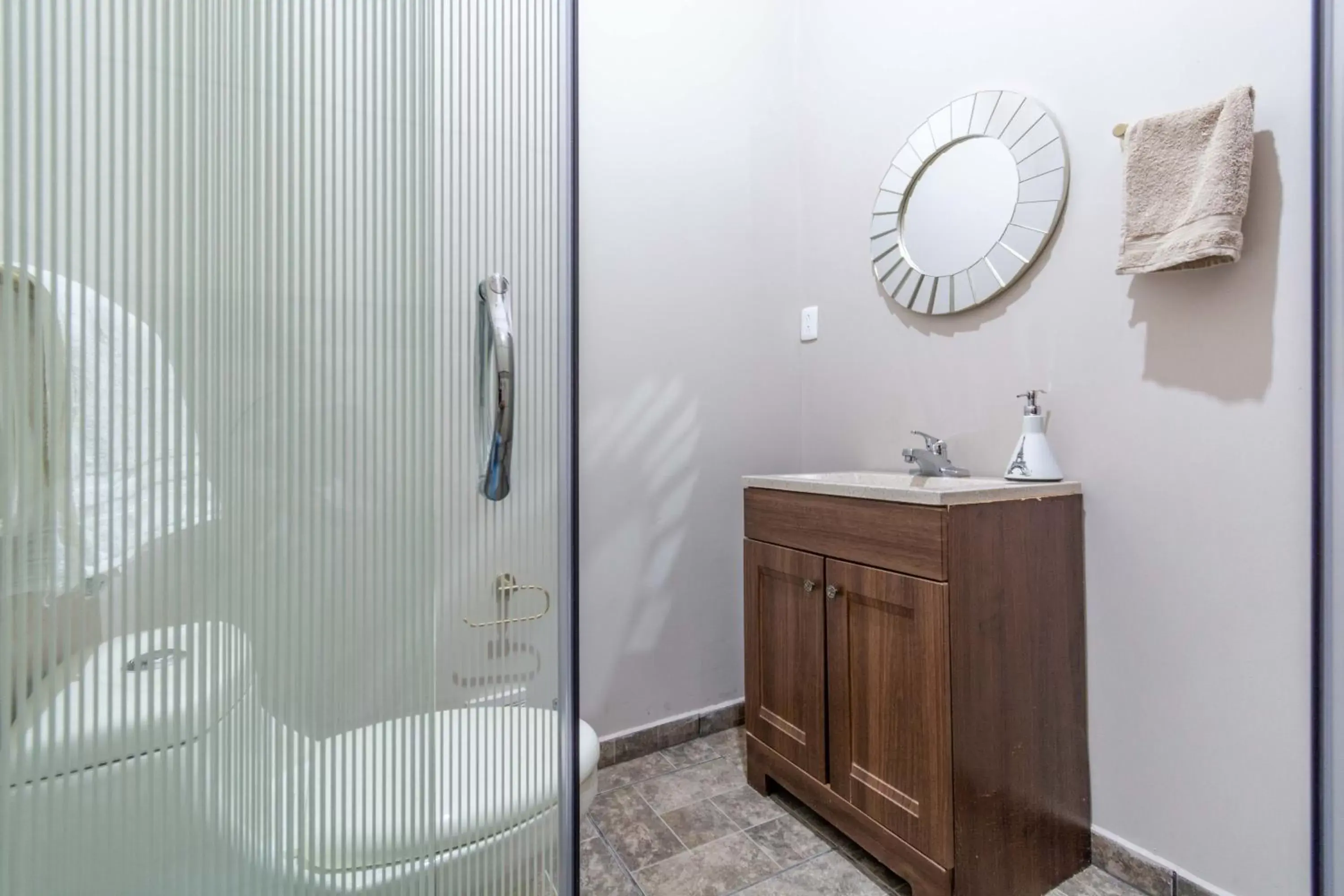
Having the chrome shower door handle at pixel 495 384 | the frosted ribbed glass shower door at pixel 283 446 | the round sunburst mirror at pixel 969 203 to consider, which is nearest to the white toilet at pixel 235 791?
the frosted ribbed glass shower door at pixel 283 446

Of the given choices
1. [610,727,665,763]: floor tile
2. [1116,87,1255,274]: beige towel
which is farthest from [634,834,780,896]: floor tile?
[1116,87,1255,274]: beige towel

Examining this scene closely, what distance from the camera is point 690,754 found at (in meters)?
1.75

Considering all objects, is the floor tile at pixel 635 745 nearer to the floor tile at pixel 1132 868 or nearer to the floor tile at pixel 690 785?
the floor tile at pixel 690 785

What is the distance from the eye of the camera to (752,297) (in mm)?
1967

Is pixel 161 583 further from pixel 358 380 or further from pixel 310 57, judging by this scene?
pixel 310 57

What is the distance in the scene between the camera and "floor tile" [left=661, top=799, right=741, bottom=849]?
1.36 m

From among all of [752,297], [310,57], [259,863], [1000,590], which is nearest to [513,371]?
[310,57]

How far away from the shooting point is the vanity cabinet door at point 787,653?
1367mm

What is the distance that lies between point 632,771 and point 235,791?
1.34 m

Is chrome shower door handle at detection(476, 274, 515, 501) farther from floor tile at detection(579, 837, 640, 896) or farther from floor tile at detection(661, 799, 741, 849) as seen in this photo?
floor tile at detection(661, 799, 741, 849)

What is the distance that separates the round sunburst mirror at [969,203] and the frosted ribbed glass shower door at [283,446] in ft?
3.96

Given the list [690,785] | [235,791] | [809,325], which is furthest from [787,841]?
[809,325]

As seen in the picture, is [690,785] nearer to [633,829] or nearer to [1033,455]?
[633,829]

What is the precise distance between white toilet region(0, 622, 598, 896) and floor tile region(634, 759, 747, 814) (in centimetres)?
96
